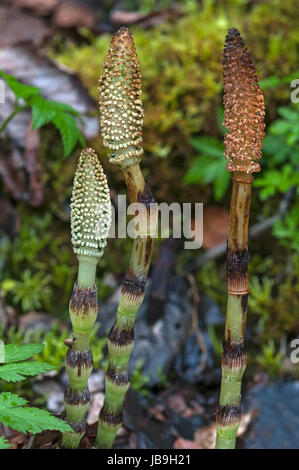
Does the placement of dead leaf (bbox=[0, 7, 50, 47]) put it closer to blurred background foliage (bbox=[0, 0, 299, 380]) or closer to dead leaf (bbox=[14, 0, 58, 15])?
dead leaf (bbox=[14, 0, 58, 15])

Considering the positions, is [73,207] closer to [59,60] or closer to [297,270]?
[297,270]

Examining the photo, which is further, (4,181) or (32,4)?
(32,4)

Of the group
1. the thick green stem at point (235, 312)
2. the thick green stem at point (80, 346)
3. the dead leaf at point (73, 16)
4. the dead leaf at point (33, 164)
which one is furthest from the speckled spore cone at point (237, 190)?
the dead leaf at point (73, 16)

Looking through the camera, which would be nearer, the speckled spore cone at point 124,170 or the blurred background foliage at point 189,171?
the speckled spore cone at point 124,170

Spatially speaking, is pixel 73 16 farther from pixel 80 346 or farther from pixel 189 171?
pixel 80 346

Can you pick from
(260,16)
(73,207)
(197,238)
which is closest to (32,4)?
(260,16)

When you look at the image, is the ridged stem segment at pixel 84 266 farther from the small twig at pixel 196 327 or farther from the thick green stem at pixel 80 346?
the small twig at pixel 196 327

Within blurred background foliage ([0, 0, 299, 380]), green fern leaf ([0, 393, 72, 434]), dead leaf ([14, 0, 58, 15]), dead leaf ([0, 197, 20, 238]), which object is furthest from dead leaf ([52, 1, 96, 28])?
green fern leaf ([0, 393, 72, 434])
